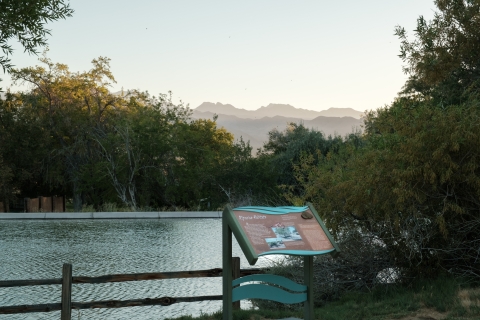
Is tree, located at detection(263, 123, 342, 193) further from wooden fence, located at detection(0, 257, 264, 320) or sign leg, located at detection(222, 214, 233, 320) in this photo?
sign leg, located at detection(222, 214, 233, 320)

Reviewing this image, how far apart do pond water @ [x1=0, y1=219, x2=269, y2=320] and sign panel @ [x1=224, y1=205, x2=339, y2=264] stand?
4.10 metres

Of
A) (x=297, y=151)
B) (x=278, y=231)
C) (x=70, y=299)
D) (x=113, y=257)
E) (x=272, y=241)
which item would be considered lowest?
(x=113, y=257)

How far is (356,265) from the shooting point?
10523mm

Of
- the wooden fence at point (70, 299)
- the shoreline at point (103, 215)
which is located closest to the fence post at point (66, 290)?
the wooden fence at point (70, 299)

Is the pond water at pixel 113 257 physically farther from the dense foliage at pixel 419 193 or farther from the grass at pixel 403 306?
the dense foliage at pixel 419 193

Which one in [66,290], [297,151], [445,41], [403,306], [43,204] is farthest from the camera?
[297,151]

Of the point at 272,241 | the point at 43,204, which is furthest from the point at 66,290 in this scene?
the point at 43,204

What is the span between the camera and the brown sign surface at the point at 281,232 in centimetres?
700

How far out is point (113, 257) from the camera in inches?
706

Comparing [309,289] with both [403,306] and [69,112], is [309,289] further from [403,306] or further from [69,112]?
[69,112]

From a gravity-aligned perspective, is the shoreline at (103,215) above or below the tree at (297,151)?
below

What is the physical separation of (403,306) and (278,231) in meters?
2.94

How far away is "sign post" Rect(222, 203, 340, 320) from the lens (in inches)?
275

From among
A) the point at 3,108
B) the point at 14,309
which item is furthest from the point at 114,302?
the point at 3,108
